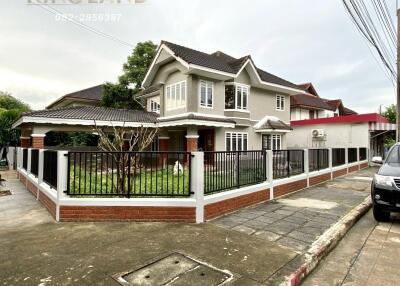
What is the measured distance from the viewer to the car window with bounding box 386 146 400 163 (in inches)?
263

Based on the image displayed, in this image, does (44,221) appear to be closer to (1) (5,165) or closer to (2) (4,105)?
(1) (5,165)

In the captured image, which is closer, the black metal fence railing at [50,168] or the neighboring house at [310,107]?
the black metal fence railing at [50,168]

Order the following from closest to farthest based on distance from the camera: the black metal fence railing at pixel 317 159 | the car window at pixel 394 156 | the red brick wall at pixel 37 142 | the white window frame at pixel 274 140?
the car window at pixel 394 156
the black metal fence railing at pixel 317 159
the red brick wall at pixel 37 142
the white window frame at pixel 274 140

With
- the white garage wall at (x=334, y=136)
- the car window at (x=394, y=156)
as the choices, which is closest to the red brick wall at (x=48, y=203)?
the car window at (x=394, y=156)

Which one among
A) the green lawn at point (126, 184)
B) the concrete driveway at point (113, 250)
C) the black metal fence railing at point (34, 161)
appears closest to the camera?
the concrete driveway at point (113, 250)

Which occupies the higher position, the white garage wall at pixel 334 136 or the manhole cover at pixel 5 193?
the white garage wall at pixel 334 136

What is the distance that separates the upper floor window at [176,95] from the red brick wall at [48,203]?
9.88m

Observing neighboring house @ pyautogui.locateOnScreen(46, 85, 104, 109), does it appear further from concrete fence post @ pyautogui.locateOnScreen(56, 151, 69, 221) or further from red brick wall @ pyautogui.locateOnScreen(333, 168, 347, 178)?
concrete fence post @ pyautogui.locateOnScreen(56, 151, 69, 221)

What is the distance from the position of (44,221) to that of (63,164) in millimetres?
1311

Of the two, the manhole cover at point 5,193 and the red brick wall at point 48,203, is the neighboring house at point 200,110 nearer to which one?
the manhole cover at point 5,193

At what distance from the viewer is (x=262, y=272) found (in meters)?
3.58

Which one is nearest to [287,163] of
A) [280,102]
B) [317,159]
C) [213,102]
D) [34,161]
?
[317,159]

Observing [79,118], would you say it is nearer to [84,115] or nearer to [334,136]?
[84,115]

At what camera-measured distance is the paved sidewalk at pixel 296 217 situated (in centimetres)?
497
